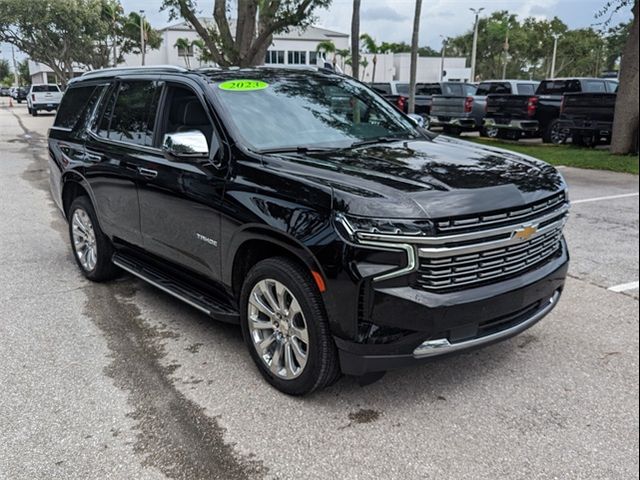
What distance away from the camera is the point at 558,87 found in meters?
18.6

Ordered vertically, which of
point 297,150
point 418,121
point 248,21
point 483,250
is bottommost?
point 483,250

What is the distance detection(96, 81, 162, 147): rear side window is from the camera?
460 cm

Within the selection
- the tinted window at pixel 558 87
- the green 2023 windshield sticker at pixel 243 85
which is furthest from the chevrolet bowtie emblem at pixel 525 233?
the tinted window at pixel 558 87

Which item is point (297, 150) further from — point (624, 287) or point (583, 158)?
point (583, 158)

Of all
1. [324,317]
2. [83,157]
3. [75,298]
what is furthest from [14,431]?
[83,157]

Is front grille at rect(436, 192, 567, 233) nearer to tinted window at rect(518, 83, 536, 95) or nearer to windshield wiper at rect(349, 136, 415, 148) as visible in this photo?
windshield wiper at rect(349, 136, 415, 148)

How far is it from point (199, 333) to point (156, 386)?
837mm

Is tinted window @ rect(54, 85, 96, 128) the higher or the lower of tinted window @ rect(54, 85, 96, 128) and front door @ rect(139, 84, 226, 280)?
the higher

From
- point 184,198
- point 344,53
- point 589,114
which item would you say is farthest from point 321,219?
point 344,53

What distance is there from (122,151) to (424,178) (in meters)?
2.77

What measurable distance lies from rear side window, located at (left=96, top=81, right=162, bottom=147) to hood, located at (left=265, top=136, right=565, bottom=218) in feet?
4.98

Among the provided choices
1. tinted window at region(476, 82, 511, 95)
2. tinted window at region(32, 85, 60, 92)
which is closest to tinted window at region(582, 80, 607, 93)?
tinted window at region(476, 82, 511, 95)

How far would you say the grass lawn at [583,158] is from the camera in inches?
488

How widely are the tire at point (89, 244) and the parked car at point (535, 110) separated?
14.6 metres
